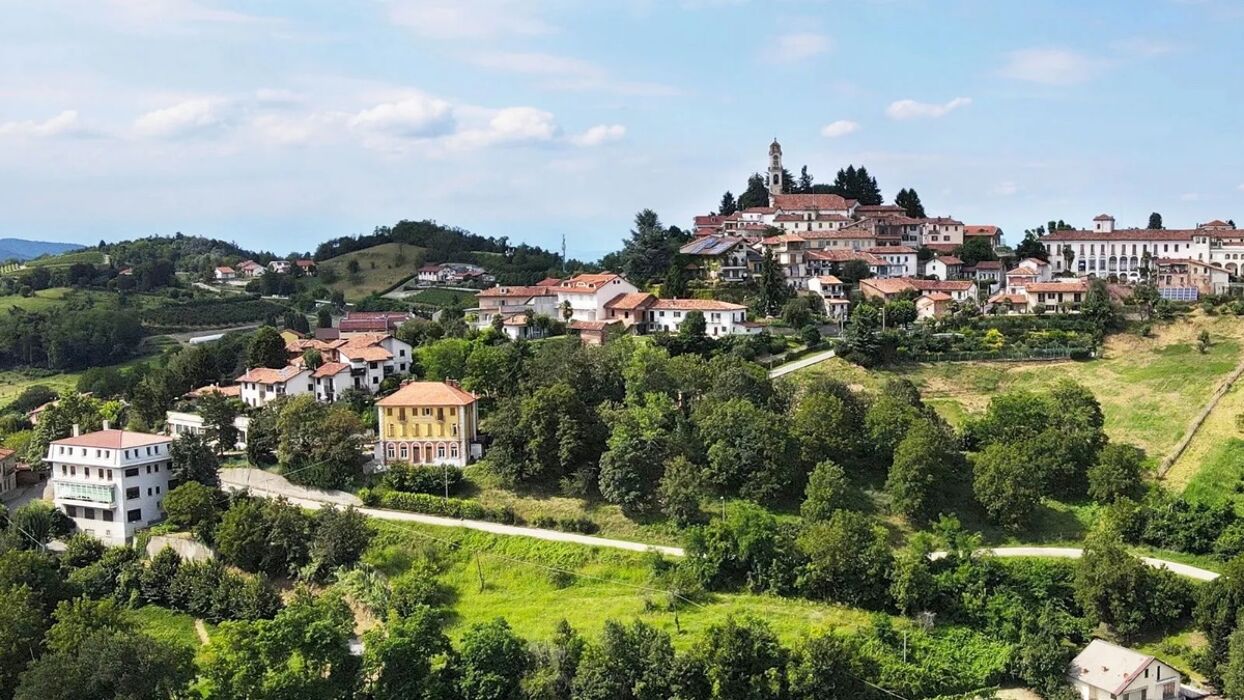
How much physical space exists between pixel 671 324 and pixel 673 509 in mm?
19679

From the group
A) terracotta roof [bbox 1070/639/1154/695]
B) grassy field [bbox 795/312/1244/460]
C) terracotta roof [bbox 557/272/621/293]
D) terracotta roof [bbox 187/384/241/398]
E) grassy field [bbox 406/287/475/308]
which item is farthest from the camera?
grassy field [bbox 406/287/475/308]

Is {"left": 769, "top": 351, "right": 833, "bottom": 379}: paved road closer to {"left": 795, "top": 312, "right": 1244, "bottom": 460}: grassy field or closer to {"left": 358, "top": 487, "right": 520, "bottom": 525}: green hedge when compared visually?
{"left": 795, "top": 312, "right": 1244, "bottom": 460}: grassy field

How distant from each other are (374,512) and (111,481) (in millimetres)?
10631

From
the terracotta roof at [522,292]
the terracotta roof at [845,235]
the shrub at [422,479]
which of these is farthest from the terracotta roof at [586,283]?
the shrub at [422,479]

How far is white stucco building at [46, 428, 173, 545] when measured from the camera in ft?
129

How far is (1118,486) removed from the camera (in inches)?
1426

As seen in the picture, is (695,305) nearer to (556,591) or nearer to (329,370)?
(329,370)

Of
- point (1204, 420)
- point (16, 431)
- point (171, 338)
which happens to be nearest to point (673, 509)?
point (1204, 420)

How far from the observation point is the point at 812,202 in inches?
2931

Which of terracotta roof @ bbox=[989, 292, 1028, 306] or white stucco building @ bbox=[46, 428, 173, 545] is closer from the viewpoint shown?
white stucco building @ bbox=[46, 428, 173, 545]

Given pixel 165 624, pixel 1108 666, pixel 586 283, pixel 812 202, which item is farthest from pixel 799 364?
pixel 165 624

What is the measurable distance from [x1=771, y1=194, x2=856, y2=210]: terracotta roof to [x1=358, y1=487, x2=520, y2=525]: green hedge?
43186 millimetres

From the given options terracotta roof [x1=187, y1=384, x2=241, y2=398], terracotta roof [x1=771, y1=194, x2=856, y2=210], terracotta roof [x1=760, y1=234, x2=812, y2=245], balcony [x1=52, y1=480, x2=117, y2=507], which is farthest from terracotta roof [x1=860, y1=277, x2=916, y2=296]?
balcony [x1=52, y1=480, x2=117, y2=507]

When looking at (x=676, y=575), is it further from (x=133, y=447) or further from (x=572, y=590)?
(x=133, y=447)
